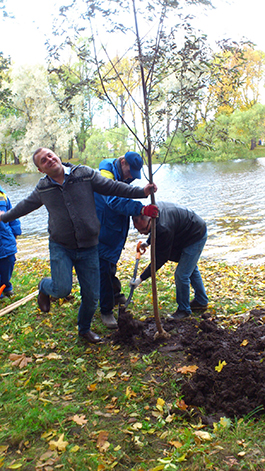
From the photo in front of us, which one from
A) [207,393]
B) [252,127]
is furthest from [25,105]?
[207,393]

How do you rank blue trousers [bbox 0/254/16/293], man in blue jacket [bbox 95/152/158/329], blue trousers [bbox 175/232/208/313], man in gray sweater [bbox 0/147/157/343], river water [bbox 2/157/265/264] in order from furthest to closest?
river water [bbox 2/157/265/264], blue trousers [bbox 0/254/16/293], blue trousers [bbox 175/232/208/313], man in blue jacket [bbox 95/152/158/329], man in gray sweater [bbox 0/147/157/343]

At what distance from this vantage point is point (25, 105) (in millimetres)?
31219

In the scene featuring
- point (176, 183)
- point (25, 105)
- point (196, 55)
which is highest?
point (25, 105)

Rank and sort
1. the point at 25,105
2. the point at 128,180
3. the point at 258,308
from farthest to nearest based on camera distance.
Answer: the point at 25,105 → the point at 258,308 → the point at 128,180

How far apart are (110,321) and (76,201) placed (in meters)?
1.78

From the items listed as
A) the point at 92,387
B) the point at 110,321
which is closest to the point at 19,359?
the point at 92,387

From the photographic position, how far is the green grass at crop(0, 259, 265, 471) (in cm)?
258

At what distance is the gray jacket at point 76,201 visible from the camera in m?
3.71

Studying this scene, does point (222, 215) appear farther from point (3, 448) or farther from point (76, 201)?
point (3, 448)

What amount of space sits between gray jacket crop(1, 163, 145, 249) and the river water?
1.77ft

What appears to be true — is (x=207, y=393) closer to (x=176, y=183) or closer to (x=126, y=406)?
(x=126, y=406)

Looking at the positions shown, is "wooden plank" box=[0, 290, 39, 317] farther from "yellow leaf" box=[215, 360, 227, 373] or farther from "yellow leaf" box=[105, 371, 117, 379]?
"yellow leaf" box=[215, 360, 227, 373]

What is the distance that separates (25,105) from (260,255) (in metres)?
28.0

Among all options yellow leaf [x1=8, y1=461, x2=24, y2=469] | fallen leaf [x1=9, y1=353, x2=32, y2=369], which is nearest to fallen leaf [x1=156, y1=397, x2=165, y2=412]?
yellow leaf [x1=8, y1=461, x2=24, y2=469]
